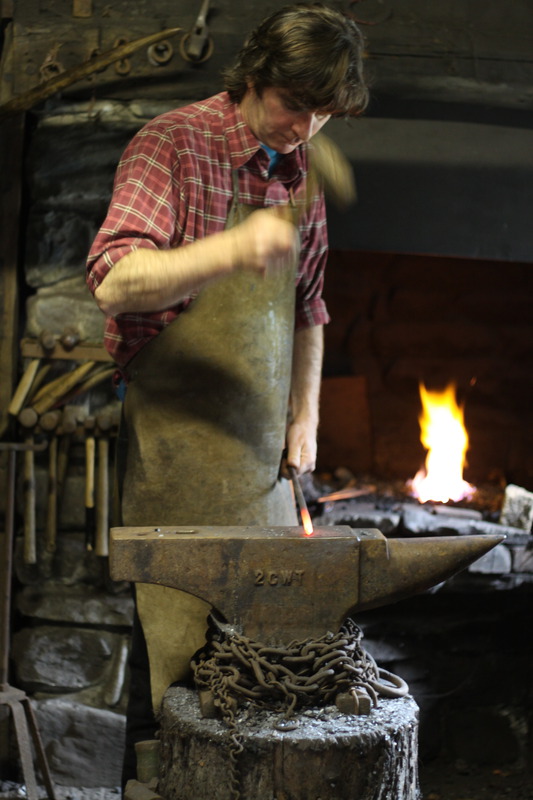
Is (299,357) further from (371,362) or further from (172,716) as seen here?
(371,362)

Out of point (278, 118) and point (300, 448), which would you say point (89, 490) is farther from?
point (278, 118)

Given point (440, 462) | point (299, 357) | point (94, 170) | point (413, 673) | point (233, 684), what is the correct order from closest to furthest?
point (233, 684) < point (299, 357) < point (94, 170) < point (413, 673) < point (440, 462)

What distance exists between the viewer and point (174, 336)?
1.90 m

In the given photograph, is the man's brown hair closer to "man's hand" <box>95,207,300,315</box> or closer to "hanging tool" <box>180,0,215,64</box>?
"man's hand" <box>95,207,300,315</box>

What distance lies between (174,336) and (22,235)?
1.16m

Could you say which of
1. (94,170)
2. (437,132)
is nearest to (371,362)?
(437,132)

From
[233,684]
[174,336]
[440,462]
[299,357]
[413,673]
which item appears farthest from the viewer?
[440,462]

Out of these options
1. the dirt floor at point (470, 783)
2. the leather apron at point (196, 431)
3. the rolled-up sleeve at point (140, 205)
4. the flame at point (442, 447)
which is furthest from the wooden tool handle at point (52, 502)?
the dirt floor at point (470, 783)

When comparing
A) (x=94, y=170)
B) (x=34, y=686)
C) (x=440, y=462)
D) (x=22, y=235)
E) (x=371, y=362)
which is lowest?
(x=34, y=686)

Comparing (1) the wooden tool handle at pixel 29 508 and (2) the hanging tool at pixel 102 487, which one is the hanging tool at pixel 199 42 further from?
(1) the wooden tool handle at pixel 29 508

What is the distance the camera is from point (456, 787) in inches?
113

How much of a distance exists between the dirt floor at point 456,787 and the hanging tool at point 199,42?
7.23 ft

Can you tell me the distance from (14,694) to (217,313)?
1.38 m

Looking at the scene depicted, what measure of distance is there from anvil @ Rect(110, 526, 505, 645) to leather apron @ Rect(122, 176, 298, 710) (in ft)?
1.07
